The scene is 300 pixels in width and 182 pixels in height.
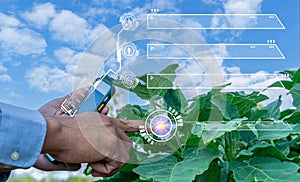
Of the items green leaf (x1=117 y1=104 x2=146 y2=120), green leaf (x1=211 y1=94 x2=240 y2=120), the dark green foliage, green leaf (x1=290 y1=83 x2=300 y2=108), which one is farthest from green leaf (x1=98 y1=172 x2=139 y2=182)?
green leaf (x1=290 y1=83 x2=300 y2=108)

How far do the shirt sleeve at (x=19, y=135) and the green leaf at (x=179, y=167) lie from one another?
0.17 metres

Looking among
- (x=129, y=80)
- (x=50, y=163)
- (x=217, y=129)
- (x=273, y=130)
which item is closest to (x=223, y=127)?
(x=217, y=129)

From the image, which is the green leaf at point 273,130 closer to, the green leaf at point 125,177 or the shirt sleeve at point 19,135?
the green leaf at point 125,177

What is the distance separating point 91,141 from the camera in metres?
0.79

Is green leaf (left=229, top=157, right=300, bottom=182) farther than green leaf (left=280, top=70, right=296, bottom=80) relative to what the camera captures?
No

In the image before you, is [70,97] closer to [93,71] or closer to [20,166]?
[93,71]

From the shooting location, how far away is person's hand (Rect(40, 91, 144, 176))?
0.77m

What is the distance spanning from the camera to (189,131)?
85 cm

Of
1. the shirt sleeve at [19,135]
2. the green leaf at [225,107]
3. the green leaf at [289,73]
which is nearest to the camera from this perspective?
the shirt sleeve at [19,135]

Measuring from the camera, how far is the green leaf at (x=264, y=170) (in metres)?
0.78

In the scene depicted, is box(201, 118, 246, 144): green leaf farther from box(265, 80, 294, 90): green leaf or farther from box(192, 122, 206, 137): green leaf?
box(265, 80, 294, 90): green leaf

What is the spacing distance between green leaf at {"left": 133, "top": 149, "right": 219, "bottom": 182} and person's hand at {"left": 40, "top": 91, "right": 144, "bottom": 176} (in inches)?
1.8

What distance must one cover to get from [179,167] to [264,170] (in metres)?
0.14

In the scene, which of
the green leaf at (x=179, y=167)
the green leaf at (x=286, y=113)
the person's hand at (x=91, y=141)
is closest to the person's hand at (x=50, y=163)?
the person's hand at (x=91, y=141)
